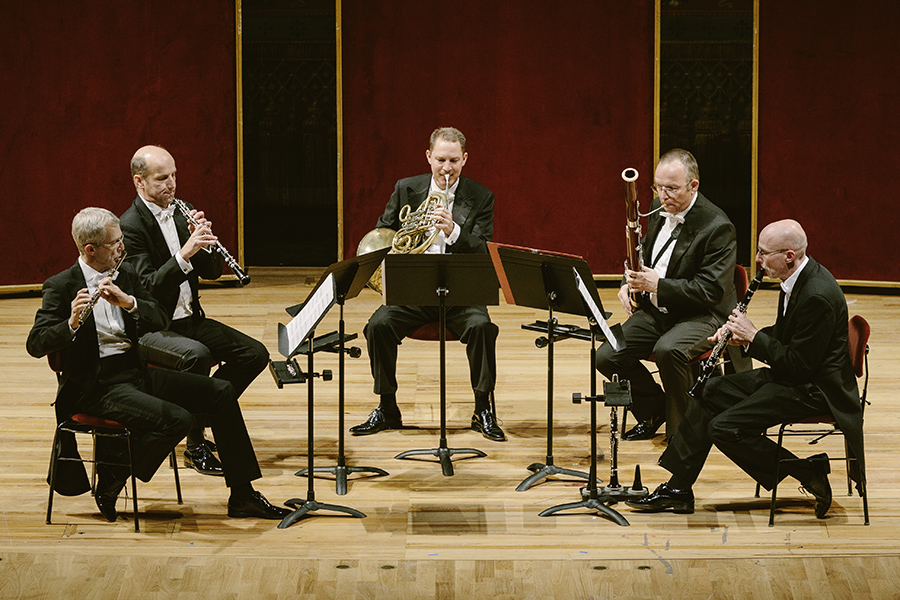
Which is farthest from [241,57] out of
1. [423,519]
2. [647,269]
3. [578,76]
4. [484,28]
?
[423,519]

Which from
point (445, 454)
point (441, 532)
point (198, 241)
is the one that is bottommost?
point (441, 532)

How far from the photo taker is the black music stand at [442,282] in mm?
4059

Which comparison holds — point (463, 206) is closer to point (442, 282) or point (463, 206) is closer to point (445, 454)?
point (442, 282)

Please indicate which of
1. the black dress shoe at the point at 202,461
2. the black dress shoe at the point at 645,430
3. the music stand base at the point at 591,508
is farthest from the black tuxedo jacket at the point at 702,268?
the black dress shoe at the point at 202,461

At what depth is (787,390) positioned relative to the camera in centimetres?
359

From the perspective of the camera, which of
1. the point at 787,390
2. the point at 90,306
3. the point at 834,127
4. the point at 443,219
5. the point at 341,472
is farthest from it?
the point at 834,127

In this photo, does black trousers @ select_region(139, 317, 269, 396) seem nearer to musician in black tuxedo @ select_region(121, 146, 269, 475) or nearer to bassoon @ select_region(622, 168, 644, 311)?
musician in black tuxedo @ select_region(121, 146, 269, 475)

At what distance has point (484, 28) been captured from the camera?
7656mm

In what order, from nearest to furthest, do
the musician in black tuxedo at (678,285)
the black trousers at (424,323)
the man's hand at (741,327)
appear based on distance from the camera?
the man's hand at (741,327) → the musician in black tuxedo at (678,285) → the black trousers at (424,323)

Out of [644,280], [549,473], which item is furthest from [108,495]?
[644,280]

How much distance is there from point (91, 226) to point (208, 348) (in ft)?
2.87

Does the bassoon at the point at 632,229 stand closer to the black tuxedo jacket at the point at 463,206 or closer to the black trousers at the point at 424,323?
the black trousers at the point at 424,323

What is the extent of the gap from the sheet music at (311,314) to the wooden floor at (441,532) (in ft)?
2.12

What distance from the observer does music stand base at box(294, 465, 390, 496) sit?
12.8 feet
